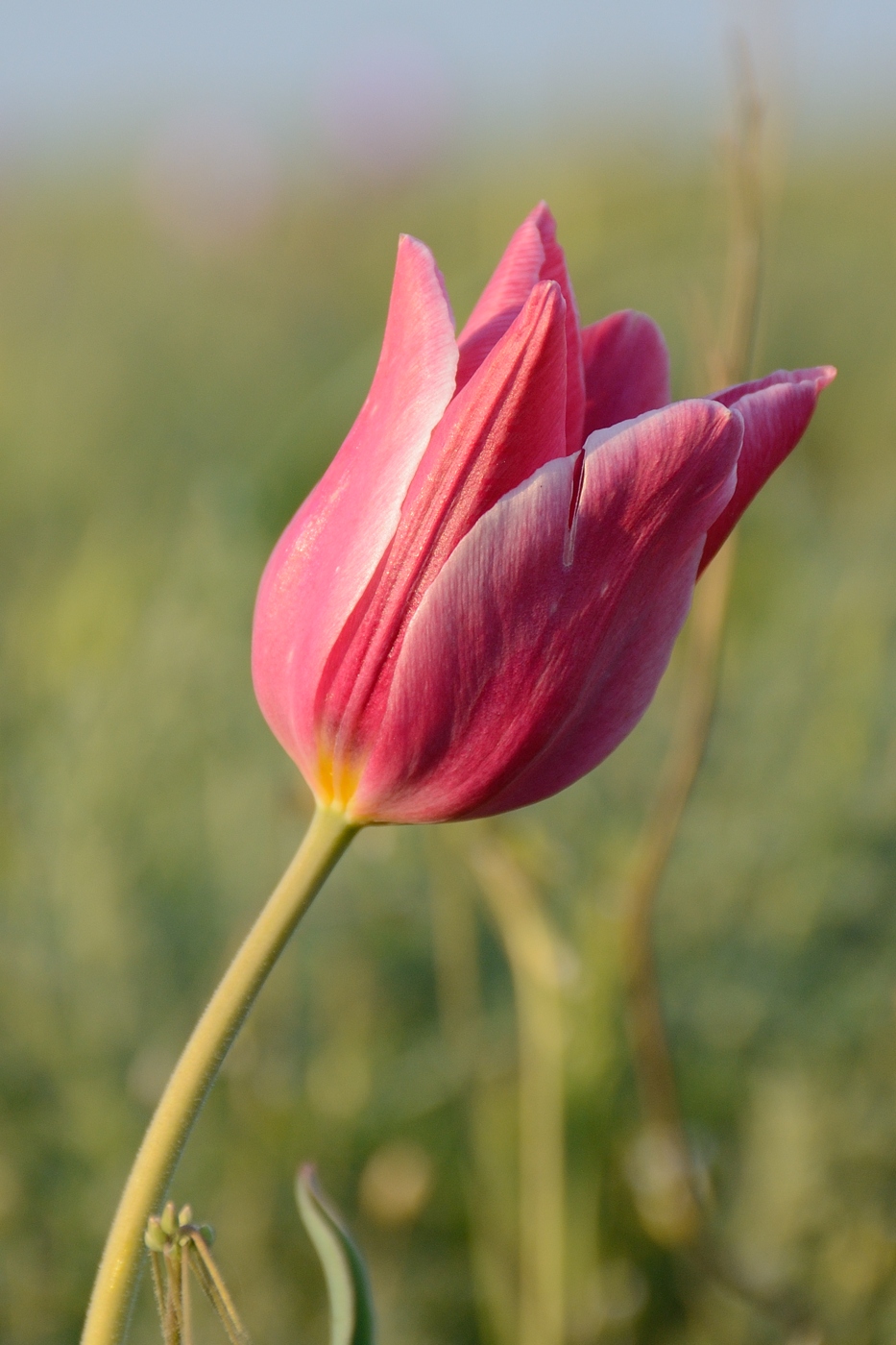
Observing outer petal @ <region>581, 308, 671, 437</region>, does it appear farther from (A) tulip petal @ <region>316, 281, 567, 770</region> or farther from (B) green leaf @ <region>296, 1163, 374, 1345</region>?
(B) green leaf @ <region>296, 1163, 374, 1345</region>

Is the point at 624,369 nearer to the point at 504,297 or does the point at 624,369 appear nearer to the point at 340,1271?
the point at 504,297

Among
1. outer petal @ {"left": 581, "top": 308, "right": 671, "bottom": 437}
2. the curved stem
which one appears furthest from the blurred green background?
the curved stem

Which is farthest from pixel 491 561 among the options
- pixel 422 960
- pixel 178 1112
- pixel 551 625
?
pixel 422 960

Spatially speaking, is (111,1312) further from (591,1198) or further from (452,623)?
(591,1198)

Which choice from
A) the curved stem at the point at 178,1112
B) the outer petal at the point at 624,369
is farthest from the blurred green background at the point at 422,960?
the curved stem at the point at 178,1112

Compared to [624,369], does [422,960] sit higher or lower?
lower

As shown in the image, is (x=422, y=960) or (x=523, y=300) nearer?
(x=523, y=300)

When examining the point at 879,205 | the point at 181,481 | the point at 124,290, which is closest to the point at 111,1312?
the point at 181,481
